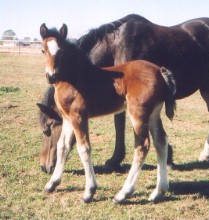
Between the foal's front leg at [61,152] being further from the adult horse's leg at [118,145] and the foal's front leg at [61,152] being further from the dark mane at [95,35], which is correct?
the dark mane at [95,35]

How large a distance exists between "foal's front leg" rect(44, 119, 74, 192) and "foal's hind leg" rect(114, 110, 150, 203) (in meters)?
0.84

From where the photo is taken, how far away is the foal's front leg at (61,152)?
4465mm

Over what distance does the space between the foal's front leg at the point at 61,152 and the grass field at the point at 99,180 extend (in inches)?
4.7

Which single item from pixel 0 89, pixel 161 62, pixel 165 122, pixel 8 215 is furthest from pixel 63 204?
pixel 0 89

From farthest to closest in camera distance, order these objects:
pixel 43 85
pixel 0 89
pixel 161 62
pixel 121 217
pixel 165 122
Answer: pixel 43 85 < pixel 0 89 < pixel 165 122 < pixel 161 62 < pixel 121 217

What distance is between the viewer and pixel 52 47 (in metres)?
3.91

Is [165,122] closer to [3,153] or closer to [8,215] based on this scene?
[3,153]

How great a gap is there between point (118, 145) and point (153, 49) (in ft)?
5.13

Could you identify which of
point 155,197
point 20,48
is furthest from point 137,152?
point 20,48

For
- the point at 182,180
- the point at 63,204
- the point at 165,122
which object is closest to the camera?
the point at 63,204

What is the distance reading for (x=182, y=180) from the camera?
16.4 feet

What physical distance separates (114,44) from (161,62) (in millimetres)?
781

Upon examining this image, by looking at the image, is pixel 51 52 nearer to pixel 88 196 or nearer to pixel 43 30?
pixel 43 30

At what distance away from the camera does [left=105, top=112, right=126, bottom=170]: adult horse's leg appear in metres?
5.43
